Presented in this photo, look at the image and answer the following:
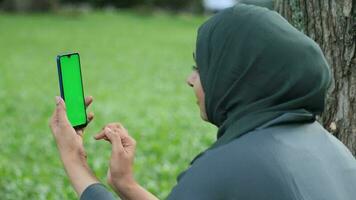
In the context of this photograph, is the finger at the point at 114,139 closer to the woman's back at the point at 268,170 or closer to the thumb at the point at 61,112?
the thumb at the point at 61,112

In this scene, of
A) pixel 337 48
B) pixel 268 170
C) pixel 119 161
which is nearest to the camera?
pixel 268 170

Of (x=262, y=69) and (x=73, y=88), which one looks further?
(x=73, y=88)

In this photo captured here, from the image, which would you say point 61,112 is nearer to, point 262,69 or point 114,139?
point 114,139

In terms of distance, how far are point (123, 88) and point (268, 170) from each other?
446 inches

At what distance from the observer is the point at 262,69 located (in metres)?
2.16

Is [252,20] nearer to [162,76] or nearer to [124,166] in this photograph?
[124,166]

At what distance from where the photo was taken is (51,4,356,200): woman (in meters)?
2.09

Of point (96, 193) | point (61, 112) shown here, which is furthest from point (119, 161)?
point (61, 112)

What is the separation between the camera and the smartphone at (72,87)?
2621 millimetres

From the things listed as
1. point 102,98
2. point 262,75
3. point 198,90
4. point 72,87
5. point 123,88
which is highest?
point 262,75

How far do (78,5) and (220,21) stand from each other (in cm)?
3027

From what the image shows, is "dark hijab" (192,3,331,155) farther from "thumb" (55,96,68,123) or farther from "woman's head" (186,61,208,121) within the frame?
"thumb" (55,96,68,123)

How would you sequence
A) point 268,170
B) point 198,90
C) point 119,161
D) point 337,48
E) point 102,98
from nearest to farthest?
point 268,170 → point 198,90 → point 119,161 → point 337,48 → point 102,98

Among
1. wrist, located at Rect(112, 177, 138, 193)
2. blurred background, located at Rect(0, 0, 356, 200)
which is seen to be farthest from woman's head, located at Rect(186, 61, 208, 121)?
blurred background, located at Rect(0, 0, 356, 200)
